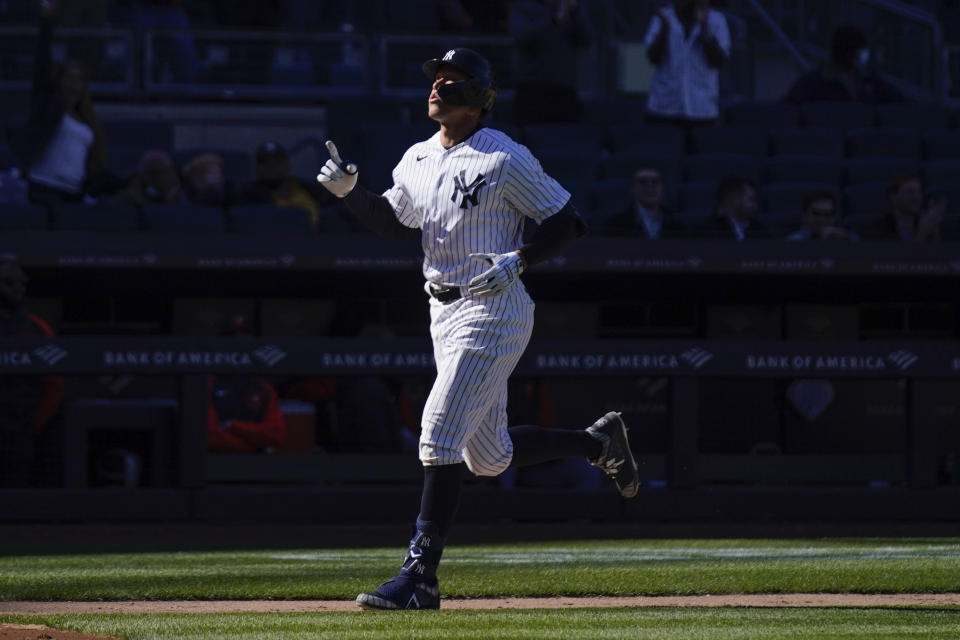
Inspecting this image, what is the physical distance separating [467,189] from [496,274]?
11.8 inches

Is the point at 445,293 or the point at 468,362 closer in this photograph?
the point at 468,362

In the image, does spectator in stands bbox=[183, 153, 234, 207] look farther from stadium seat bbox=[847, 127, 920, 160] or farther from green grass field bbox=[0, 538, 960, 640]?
stadium seat bbox=[847, 127, 920, 160]

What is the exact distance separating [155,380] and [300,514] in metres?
1.04

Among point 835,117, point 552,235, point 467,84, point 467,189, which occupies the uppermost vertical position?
point 835,117

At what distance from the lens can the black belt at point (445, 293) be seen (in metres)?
4.77

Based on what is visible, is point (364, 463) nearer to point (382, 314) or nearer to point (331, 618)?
point (382, 314)

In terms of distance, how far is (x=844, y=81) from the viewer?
481 inches

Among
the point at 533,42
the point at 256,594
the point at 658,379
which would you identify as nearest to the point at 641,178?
the point at 658,379

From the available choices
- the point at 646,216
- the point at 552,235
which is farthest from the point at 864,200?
the point at 552,235

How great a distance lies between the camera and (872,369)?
8.65 meters

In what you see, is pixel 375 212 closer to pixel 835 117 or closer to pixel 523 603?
pixel 523 603

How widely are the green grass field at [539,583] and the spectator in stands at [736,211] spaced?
6.56ft

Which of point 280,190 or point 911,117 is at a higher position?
point 911,117

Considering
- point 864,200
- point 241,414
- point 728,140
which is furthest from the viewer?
point 728,140
